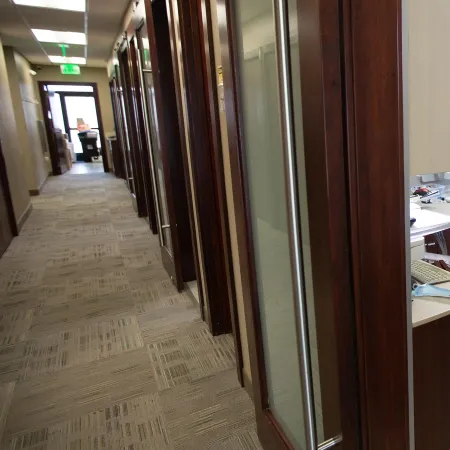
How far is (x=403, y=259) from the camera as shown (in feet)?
2.81

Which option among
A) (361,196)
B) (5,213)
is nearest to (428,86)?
(361,196)

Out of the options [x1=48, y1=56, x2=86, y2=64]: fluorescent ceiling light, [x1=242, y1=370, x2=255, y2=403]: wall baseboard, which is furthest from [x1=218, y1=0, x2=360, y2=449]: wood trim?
[x1=48, y1=56, x2=86, y2=64]: fluorescent ceiling light

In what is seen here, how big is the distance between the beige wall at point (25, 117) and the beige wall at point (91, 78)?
1.12 metres

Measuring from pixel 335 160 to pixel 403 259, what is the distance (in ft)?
0.95

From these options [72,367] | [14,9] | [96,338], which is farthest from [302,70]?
[14,9]

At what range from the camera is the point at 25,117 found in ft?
24.2

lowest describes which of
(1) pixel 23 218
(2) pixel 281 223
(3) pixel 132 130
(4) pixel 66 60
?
(1) pixel 23 218

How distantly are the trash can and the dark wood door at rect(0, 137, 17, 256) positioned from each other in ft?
32.5

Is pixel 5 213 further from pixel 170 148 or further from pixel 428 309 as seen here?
pixel 428 309

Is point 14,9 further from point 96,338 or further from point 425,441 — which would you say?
point 425,441

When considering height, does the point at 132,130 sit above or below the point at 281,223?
above

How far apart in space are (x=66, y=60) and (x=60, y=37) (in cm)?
263

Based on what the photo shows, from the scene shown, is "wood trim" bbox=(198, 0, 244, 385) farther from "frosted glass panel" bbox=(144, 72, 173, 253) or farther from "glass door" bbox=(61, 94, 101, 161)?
"glass door" bbox=(61, 94, 101, 161)

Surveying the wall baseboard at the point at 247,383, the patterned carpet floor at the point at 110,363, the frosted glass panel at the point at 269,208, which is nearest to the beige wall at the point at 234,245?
the wall baseboard at the point at 247,383
